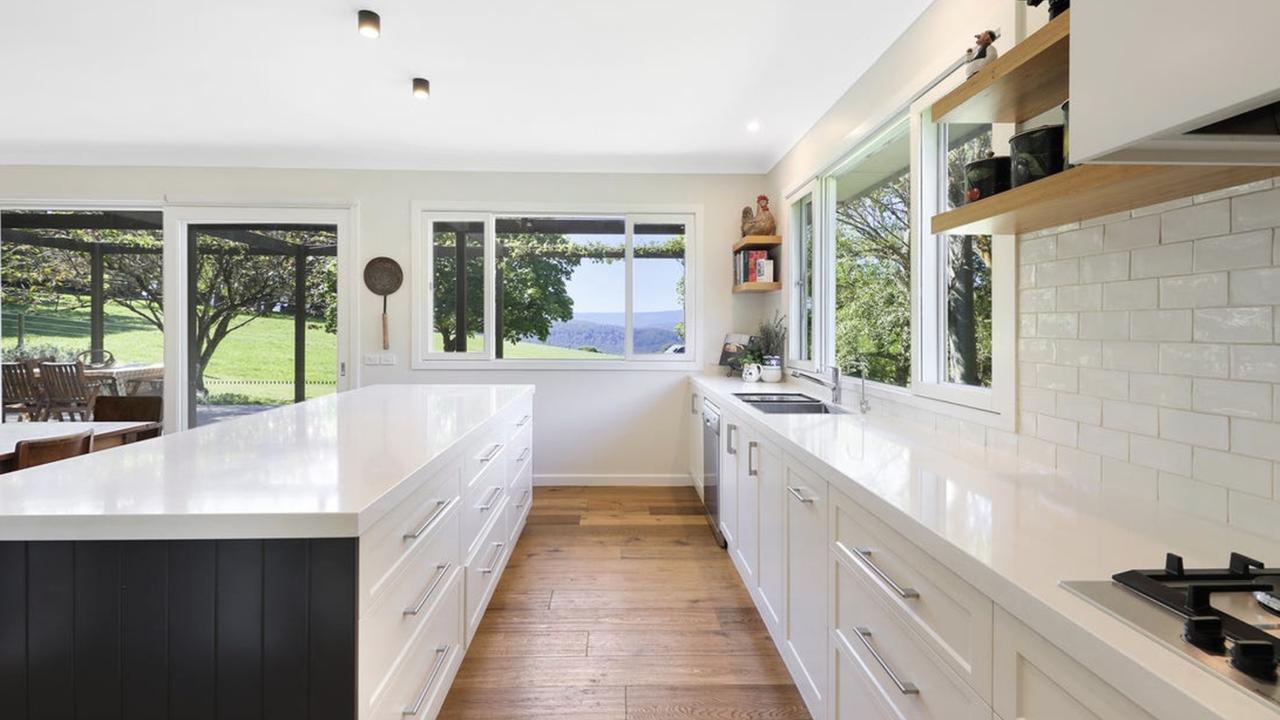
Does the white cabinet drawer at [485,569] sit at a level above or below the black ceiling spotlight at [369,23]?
below

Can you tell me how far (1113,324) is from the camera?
128cm

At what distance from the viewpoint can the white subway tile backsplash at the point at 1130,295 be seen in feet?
3.87

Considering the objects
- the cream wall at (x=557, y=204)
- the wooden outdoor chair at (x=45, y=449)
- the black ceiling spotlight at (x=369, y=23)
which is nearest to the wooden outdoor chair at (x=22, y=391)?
the cream wall at (x=557, y=204)

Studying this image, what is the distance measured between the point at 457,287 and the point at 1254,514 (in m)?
4.35

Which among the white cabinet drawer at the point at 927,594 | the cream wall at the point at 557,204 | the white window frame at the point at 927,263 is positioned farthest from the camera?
the cream wall at the point at 557,204

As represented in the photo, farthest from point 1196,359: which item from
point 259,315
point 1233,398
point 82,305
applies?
point 82,305

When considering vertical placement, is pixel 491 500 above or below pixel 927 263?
below

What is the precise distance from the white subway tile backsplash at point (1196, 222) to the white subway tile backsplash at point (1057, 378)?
391 millimetres

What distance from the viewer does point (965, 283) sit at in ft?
6.61

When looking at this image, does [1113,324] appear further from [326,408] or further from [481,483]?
[326,408]

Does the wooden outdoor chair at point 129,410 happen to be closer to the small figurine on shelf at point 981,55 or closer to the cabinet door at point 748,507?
the cabinet door at point 748,507

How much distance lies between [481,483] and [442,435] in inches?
16.8

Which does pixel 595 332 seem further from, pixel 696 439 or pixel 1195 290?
pixel 1195 290

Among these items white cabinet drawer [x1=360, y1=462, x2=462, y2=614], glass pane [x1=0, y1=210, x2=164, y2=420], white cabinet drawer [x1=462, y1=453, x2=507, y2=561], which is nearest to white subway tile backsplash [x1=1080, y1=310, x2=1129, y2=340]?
white cabinet drawer [x1=360, y1=462, x2=462, y2=614]
